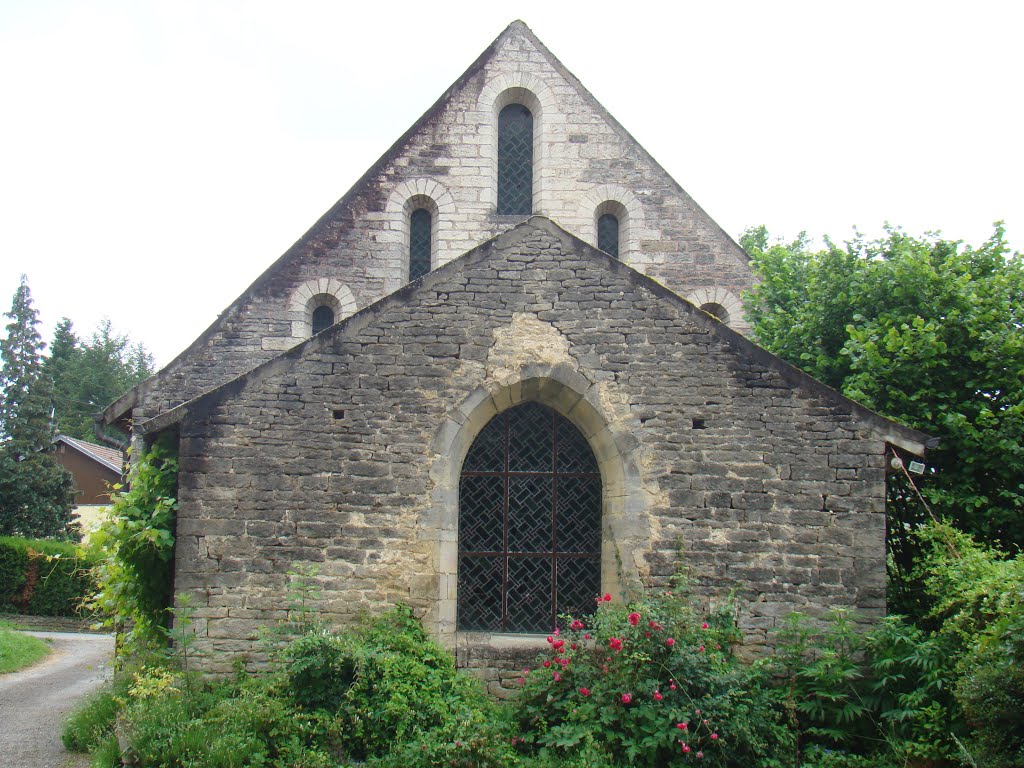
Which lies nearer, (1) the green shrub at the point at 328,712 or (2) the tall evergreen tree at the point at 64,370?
(1) the green shrub at the point at 328,712

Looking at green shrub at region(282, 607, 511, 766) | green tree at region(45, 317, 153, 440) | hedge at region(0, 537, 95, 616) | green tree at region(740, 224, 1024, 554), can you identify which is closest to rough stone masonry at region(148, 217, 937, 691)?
green shrub at region(282, 607, 511, 766)

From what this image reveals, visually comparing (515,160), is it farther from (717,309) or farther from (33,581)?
(33,581)

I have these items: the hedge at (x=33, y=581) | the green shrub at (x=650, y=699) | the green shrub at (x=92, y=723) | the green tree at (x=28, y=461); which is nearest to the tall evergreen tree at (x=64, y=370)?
the green tree at (x=28, y=461)

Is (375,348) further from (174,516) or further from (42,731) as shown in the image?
(42,731)

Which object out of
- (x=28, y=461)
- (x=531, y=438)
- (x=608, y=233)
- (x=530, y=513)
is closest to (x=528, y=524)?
(x=530, y=513)

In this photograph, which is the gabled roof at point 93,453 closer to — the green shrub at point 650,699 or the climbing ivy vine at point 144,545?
the climbing ivy vine at point 144,545

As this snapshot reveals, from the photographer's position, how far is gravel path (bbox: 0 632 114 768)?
7602 mm

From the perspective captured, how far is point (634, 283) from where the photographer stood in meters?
8.12

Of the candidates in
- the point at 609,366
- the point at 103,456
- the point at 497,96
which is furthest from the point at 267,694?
the point at 103,456

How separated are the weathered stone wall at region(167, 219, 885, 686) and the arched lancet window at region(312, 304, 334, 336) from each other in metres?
4.21

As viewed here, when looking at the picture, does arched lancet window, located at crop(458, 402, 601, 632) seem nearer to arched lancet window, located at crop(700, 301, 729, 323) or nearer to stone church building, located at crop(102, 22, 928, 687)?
stone church building, located at crop(102, 22, 928, 687)

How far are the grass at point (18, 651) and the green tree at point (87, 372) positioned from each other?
86.2ft

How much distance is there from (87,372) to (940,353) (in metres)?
50.3

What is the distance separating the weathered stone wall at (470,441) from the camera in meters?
7.55
